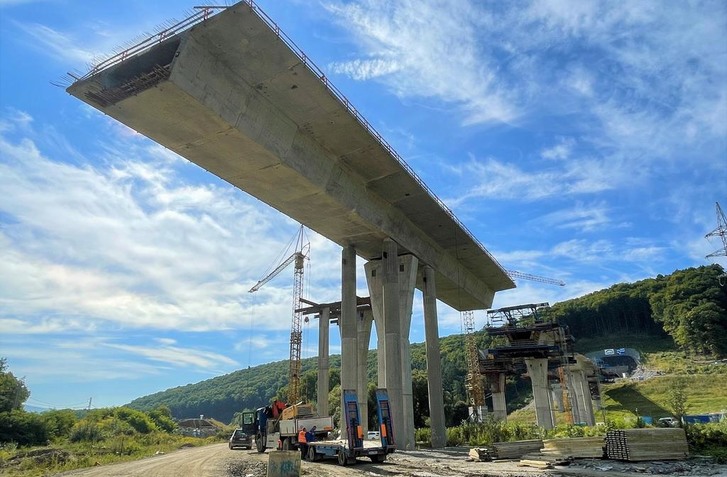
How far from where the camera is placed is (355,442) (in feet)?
61.4

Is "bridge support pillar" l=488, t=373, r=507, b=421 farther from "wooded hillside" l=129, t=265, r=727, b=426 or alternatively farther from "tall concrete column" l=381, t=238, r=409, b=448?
"tall concrete column" l=381, t=238, r=409, b=448

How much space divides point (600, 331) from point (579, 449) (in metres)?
133

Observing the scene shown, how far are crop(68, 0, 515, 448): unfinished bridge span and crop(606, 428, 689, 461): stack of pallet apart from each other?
13421 mm

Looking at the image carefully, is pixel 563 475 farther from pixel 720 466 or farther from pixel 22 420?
pixel 22 420

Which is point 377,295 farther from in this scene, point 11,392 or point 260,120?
point 11,392

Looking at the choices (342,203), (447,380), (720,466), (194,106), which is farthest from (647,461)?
(447,380)

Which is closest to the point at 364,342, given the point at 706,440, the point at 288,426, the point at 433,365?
the point at 433,365

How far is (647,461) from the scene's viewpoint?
15.5 meters

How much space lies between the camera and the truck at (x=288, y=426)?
22.3 meters

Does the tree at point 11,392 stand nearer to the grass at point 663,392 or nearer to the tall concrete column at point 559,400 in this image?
the grass at point 663,392

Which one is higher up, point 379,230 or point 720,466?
point 379,230

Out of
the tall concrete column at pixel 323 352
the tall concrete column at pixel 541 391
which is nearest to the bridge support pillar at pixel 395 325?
the tall concrete column at pixel 323 352

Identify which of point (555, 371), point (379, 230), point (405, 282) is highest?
point (379, 230)

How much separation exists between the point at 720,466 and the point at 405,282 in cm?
1931
